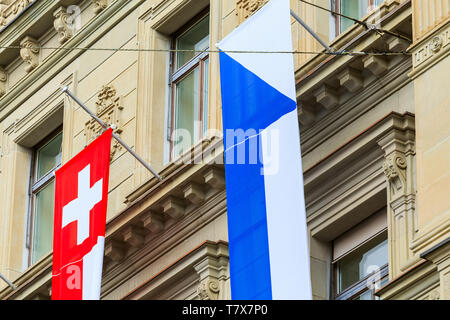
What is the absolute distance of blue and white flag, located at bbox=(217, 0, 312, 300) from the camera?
2012 cm

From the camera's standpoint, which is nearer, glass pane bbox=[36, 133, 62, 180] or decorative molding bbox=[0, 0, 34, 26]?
glass pane bbox=[36, 133, 62, 180]

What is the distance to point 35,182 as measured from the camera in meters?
31.0

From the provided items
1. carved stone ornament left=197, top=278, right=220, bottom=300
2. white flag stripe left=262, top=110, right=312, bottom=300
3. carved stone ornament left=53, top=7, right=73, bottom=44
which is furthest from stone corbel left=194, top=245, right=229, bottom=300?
carved stone ornament left=53, top=7, right=73, bottom=44

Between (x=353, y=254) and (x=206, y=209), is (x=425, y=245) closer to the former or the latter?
(x=353, y=254)

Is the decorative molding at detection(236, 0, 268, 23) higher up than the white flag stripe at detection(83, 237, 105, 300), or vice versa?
the decorative molding at detection(236, 0, 268, 23)

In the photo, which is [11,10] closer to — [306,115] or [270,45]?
[306,115]

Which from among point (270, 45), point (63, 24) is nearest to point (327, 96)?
point (270, 45)

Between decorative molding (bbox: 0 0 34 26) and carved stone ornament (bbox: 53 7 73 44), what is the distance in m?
1.54

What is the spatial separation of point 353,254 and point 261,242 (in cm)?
275

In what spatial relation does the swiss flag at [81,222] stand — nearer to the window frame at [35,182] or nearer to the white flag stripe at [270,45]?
the white flag stripe at [270,45]

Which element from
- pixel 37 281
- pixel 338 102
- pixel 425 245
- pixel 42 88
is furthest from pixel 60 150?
pixel 425 245

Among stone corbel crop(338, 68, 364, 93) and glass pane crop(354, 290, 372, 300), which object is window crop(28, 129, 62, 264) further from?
glass pane crop(354, 290, 372, 300)

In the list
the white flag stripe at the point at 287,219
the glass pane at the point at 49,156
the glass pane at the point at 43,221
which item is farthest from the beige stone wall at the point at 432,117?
the glass pane at the point at 49,156

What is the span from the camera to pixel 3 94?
32.1 m
